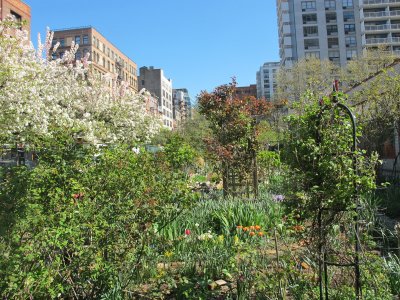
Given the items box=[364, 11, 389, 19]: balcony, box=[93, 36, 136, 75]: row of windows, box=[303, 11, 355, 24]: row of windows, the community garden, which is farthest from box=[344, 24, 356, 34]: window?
the community garden

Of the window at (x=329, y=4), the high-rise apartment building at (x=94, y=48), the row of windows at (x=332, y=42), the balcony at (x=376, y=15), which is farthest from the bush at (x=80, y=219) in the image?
the window at (x=329, y=4)

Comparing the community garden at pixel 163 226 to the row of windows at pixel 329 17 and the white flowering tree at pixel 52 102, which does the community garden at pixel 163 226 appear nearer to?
the white flowering tree at pixel 52 102

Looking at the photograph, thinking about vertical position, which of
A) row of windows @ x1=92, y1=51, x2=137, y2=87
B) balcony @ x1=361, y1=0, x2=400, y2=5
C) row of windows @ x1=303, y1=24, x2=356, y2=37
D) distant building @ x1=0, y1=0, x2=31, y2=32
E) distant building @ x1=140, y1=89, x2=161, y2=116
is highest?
balcony @ x1=361, y1=0, x2=400, y2=5

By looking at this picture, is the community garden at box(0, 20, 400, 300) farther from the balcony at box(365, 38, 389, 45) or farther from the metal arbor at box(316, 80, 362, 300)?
the balcony at box(365, 38, 389, 45)

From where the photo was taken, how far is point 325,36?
262 ft

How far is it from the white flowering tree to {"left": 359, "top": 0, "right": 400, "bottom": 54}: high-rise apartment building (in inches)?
2478

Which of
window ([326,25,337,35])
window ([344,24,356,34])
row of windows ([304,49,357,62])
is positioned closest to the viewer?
row of windows ([304,49,357,62])

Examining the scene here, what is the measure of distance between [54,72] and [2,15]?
1651cm

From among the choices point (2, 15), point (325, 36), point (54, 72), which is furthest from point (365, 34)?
point (54, 72)

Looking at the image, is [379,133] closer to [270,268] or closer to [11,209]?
[270,268]

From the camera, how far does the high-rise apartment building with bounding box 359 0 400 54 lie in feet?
249

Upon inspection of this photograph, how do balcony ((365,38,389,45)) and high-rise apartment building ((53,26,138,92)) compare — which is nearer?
high-rise apartment building ((53,26,138,92))

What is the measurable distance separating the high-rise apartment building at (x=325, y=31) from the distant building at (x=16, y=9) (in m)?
56.0

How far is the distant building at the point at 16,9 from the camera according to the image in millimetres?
32281
